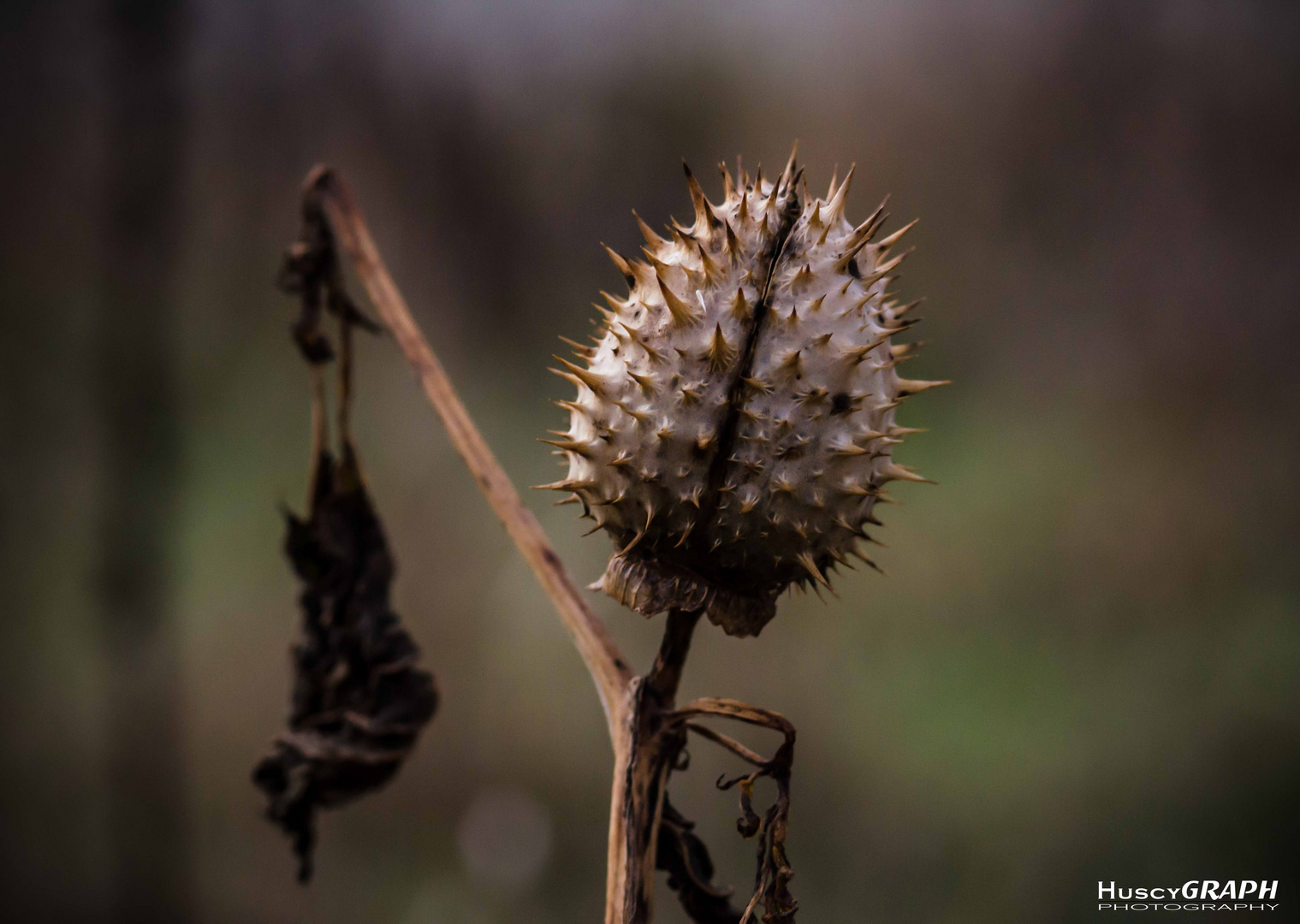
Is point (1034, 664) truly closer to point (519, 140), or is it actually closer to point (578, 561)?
point (578, 561)

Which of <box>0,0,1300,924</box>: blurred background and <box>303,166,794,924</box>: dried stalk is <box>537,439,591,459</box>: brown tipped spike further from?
<box>0,0,1300,924</box>: blurred background

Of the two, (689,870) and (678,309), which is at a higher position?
(678,309)

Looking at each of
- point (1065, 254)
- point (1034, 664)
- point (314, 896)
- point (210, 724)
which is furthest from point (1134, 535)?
point (210, 724)

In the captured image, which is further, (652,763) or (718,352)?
(652,763)

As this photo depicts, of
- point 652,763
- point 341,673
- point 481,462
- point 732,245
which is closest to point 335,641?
point 341,673

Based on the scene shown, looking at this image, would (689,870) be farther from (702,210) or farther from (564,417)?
(564,417)
